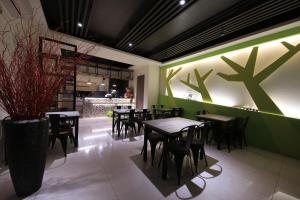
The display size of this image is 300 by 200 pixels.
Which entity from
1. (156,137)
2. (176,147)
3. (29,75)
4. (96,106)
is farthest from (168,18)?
(96,106)

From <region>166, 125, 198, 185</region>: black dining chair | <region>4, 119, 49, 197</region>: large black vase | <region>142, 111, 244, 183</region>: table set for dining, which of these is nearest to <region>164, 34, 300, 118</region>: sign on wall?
<region>142, 111, 244, 183</region>: table set for dining

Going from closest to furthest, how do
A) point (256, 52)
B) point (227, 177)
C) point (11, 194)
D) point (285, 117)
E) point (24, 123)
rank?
point (24, 123), point (11, 194), point (227, 177), point (285, 117), point (256, 52)

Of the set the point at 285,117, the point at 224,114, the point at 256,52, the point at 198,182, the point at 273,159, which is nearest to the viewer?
the point at 198,182

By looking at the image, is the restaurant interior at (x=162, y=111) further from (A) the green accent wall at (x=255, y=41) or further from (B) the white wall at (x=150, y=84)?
(B) the white wall at (x=150, y=84)

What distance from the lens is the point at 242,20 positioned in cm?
337

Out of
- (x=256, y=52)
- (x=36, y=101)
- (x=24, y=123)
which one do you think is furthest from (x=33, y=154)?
(x=256, y=52)

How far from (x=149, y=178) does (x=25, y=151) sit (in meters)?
1.76

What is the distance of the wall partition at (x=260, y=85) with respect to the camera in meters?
3.49

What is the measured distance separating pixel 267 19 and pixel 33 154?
519 centimetres

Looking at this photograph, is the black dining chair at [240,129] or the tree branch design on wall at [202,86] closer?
the black dining chair at [240,129]

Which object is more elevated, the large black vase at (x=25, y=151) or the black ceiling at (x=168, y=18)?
the black ceiling at (x=168, y=18)

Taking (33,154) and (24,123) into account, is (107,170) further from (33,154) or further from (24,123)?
(24,123)

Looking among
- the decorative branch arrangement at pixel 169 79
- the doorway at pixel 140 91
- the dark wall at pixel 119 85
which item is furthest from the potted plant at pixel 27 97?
the dark wall at pixel 119 85

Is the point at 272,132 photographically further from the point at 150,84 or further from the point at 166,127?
the point at 150,84
